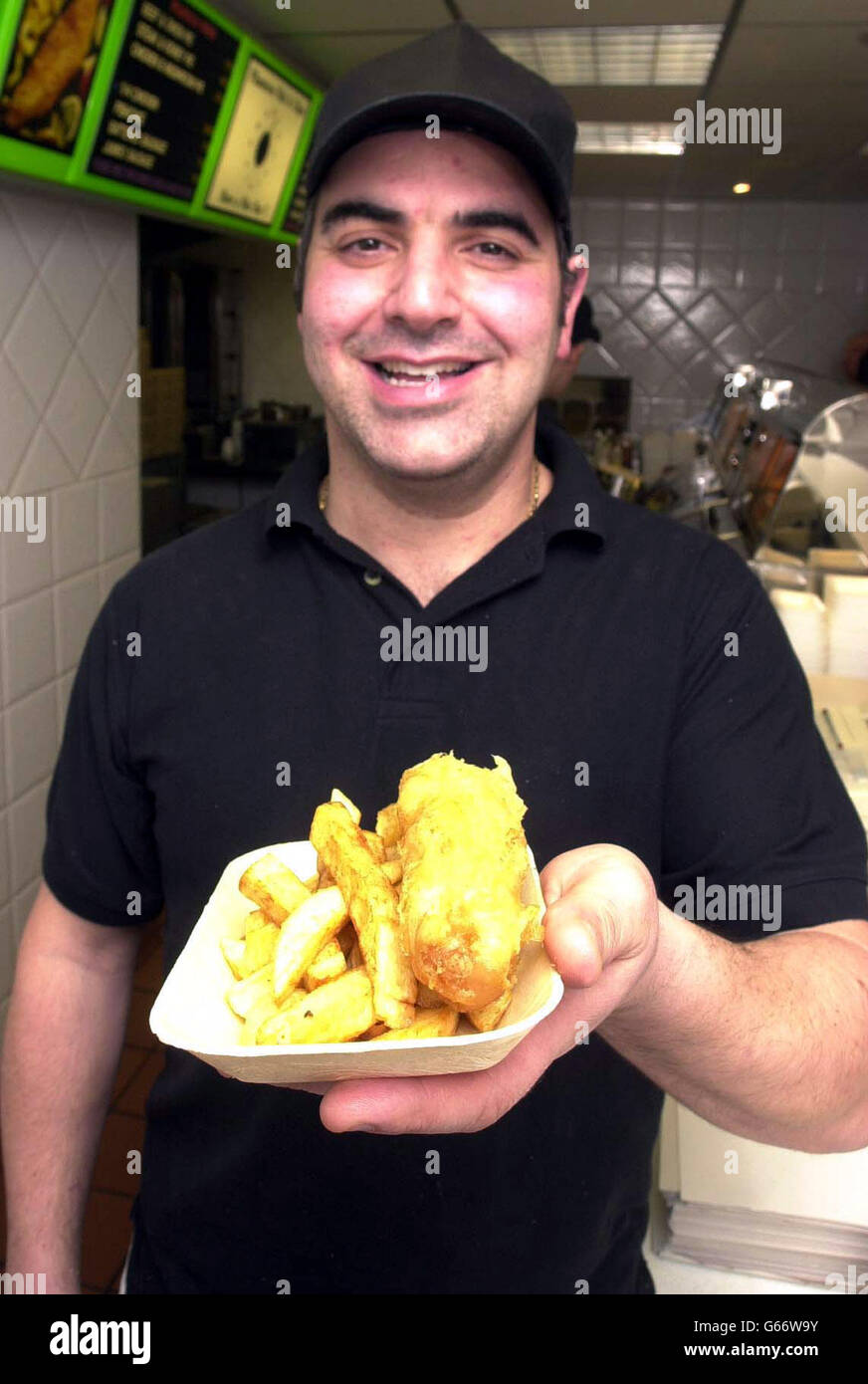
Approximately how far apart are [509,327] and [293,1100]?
923 mm

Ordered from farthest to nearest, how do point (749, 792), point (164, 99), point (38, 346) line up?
point (164, 99) → point (38, 346) → point (749, 792)

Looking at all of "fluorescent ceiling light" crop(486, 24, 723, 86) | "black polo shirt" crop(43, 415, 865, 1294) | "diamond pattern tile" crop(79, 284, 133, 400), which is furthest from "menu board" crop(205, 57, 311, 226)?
"black polo shirt" crop(43, 415, 865, 1294)

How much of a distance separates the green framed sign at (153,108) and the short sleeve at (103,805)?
4.73 feet

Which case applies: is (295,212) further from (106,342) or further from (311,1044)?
(311,1044)

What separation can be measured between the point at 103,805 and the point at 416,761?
410 millimetres

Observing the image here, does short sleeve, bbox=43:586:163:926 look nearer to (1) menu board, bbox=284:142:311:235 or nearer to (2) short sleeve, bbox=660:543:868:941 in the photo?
(2) short sleeve, bbox=660:543:868:941

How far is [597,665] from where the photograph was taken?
132 centimetres

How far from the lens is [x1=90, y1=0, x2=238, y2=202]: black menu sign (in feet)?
8.87

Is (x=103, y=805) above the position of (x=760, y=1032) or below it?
above

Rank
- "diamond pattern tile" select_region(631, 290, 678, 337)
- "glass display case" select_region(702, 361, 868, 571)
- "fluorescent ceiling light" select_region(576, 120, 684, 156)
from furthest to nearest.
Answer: "diamond pattern tile" select_region(631, 290, 678, 337) → "fluorescent ceiling light" select_region(576, 120, 684, 156) → "glass display case" select_region(702, 361, 868, 571)

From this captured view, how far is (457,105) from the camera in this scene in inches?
50.3

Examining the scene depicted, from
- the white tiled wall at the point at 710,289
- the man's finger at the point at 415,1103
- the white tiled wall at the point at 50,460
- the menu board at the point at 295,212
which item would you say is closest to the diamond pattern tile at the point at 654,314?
the white tiled wall at the point at 710,289

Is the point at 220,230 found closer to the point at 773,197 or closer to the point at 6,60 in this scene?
the point at 6,60

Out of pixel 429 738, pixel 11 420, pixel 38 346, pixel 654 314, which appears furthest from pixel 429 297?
pixel 654 314
